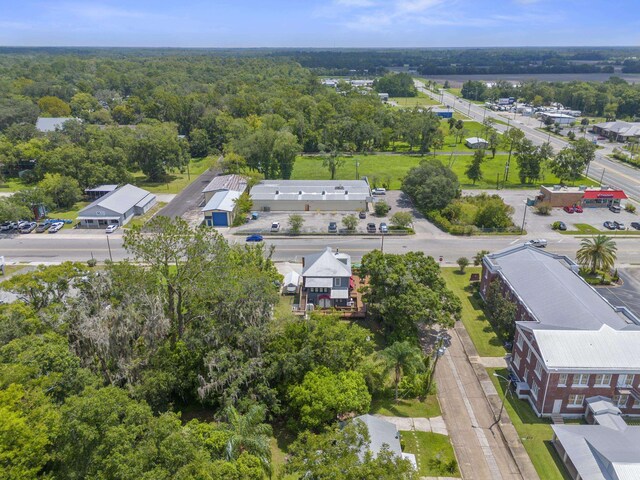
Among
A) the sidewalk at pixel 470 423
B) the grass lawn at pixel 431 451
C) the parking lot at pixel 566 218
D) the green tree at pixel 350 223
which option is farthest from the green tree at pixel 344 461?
the parking lot at pixel 566 218

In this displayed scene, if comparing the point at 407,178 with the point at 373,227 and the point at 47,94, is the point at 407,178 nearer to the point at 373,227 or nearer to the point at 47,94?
the point at 373,227

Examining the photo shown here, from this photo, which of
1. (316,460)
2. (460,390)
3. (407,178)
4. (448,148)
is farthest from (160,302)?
(448,148)

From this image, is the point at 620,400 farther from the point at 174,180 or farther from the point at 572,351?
the point at 174,180

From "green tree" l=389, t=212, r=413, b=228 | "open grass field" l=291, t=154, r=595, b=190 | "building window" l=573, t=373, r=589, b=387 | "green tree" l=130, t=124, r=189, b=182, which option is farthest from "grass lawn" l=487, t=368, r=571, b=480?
"green tree" l=130, t=124, r=189, b=182

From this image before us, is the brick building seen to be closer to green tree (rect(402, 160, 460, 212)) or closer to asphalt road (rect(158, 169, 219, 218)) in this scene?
green tree (rect(402, 160, 460, 212))

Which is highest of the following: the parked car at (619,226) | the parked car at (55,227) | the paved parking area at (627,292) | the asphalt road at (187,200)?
the parked car at (619,226)

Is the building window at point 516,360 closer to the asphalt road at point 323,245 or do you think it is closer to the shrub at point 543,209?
the asphalt road at point 323,245
